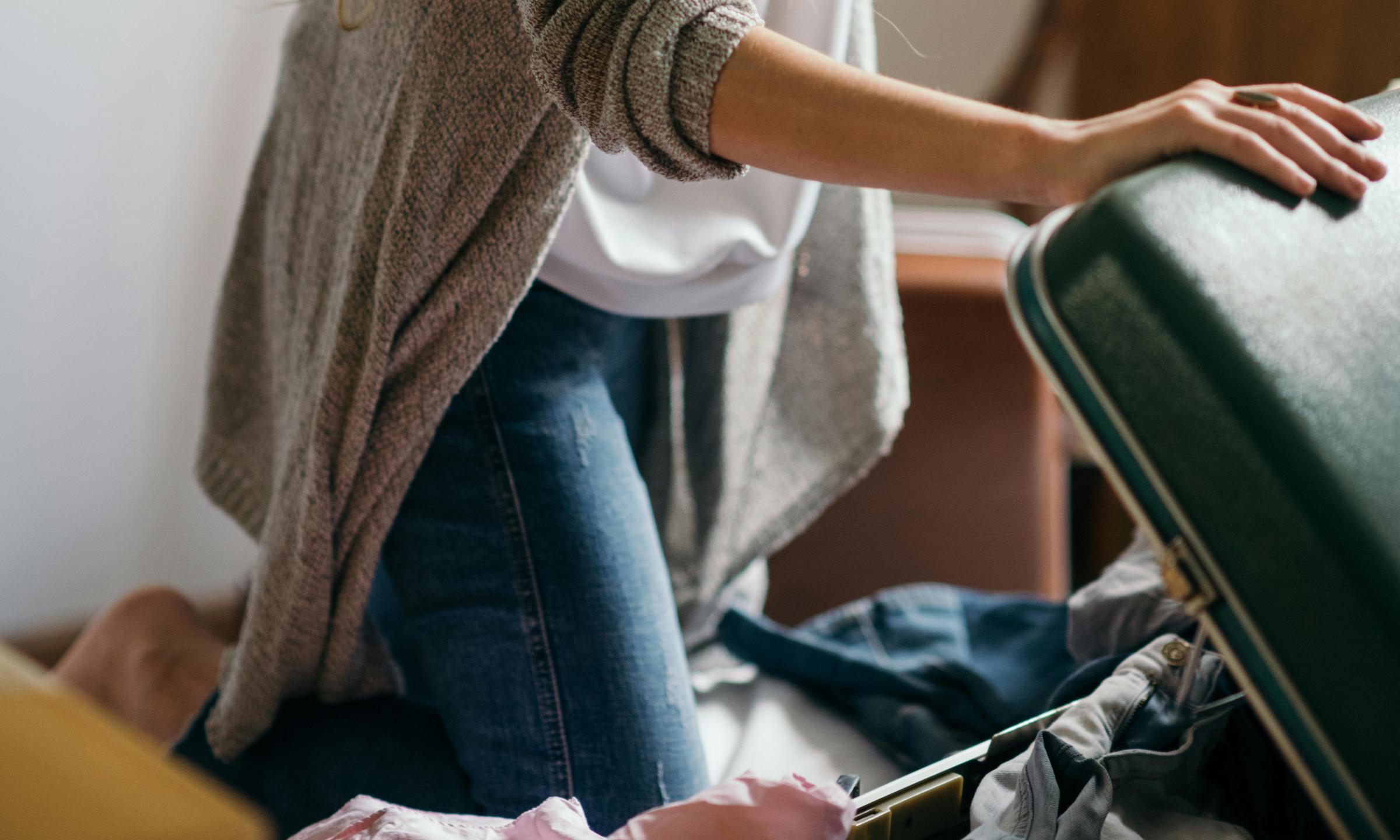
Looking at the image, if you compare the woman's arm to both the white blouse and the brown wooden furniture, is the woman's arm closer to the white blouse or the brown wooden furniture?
the white blouse

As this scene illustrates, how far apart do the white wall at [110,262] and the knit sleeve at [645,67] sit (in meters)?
0.70

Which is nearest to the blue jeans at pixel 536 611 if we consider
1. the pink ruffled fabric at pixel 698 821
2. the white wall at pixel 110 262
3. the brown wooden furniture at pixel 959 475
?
the pink ruffled fabric at pixel 698 821

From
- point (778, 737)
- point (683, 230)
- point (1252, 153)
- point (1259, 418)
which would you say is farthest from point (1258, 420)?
point (778, 737)

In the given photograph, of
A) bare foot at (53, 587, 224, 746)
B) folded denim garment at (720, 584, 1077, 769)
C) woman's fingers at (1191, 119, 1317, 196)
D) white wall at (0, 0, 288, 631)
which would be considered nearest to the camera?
woman's fingers at (1191, 119, 1317, 196)

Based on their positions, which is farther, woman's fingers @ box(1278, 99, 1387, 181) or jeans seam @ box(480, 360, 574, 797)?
jeans seam @ box(480, 360, 574, 797)

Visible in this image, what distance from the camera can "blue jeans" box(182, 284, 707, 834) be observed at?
26.5 inches

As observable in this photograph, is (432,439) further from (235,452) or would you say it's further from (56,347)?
(56,347)

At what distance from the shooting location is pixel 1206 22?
1549 mm

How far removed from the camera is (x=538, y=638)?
26.8 inches

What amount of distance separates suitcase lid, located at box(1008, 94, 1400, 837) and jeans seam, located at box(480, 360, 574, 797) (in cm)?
40

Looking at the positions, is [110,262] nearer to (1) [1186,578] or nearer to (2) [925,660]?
(2) [925,660]

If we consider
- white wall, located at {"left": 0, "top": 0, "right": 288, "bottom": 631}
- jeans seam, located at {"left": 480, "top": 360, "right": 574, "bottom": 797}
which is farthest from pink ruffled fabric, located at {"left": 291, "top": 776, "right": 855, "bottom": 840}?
white wall, located at {"left": 0, "top": 0, "right": 288, "bottom": 631}

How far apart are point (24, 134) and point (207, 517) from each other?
0.53 metres

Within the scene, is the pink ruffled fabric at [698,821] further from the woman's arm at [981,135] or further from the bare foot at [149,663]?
the bare foot at [149,663]
